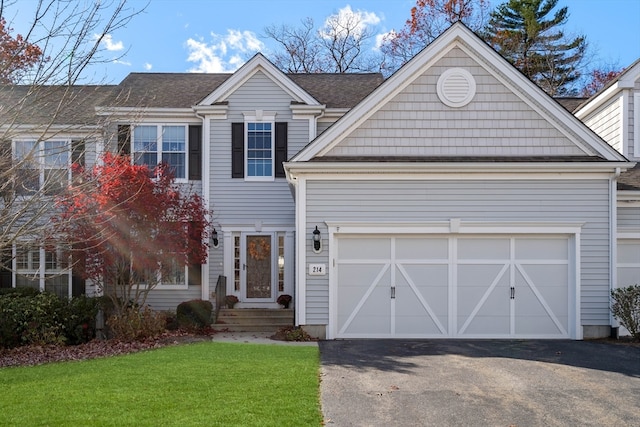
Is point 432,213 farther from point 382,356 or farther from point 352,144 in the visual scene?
point 382,356

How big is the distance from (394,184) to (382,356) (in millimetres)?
3932

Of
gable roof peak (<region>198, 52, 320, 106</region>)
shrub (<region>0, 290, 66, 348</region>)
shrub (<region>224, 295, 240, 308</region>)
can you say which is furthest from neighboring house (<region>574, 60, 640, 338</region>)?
shrub (<region>0, 290, 66, 348</region>)

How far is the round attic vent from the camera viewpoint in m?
13.0

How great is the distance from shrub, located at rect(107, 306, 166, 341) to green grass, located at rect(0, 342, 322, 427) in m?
1.88

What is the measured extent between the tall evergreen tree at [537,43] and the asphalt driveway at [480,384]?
2502 centimetres

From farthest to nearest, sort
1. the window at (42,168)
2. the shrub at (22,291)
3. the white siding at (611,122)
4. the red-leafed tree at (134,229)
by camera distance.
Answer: the shrub at (22,291) < the white siding at (611,122) < the red-leafed tree at (134,229) < the window at (42,168)

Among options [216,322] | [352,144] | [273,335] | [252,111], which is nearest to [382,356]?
[273,335]

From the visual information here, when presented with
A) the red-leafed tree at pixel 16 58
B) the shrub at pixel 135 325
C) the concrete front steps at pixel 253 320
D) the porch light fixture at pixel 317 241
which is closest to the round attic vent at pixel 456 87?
the porch light fixture at pixel 317 241

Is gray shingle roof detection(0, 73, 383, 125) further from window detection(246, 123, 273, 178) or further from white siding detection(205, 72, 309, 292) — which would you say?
window detection(246, 123, 273, 178)

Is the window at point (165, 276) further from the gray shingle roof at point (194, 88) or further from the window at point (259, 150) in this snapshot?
the gray shingle roof at point (194, 88)

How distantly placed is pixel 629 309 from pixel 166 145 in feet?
40.3

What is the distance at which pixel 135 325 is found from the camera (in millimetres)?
12586

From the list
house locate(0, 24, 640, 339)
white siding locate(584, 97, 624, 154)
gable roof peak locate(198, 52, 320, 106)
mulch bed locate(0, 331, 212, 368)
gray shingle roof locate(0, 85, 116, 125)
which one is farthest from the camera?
→ gable roof peak locate(198, 52, 320, 106)

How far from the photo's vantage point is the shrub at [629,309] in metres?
12.2
